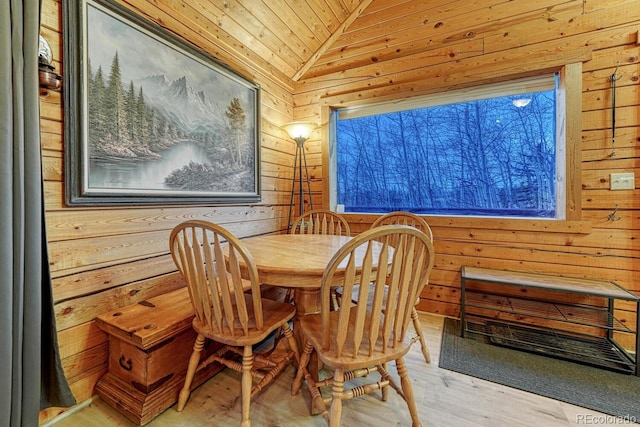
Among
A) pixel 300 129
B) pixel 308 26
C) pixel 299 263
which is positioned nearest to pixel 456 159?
pixel 300 129

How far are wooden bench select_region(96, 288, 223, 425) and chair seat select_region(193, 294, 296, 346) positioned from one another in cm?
20

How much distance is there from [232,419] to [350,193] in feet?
7.21

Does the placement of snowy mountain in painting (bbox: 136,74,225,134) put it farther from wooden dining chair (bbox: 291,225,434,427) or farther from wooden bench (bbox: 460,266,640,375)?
wooden bench (bbox: 460,266,640,375)

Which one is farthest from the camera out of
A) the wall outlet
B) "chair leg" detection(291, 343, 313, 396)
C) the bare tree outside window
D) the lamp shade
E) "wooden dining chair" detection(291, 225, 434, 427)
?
the lamp shade

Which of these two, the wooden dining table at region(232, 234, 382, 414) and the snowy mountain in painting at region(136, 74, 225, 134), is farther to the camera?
the snowy mountain in painting at region(136, 74, 225, 134)

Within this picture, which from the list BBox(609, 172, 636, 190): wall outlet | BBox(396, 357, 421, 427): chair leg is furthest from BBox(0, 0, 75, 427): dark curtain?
BBox(609, 172, 636, 190): wall outlet

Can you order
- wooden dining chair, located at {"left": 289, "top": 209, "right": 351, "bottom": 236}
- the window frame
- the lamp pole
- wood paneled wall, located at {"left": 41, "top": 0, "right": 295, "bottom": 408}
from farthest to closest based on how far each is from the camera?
the lamp pole < wooden dining chair, located at {"left": 289, "top": 209, "right": 351, "bottom": 236} < the window frame < wood paneled wall, located at {"left": 41, "top": 0, "right": 295, "bottom": 408}

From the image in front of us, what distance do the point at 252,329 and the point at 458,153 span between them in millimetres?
2280

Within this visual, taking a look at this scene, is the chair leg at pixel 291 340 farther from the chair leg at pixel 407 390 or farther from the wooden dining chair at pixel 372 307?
the chair leg at pixel 407 390

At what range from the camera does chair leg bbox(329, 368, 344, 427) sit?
1063 mm

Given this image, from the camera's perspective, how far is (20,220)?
1066mm

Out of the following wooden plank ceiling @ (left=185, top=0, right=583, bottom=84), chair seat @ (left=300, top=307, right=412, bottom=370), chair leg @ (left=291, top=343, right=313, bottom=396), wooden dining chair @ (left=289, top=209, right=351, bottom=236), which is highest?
wooden plank ceiling @ (left=185, top=0, right=583, bottom=84)

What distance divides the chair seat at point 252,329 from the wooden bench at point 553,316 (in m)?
1.36

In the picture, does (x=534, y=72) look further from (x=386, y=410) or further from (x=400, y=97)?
(x=386, y=410)
